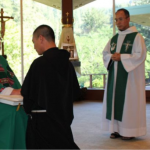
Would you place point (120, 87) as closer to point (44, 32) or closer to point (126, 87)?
point (126, 87)

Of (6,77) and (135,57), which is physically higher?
(135,57)

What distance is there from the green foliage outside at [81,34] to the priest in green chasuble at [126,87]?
430 centimetres

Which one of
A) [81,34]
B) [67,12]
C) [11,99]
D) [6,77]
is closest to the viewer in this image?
[11,99]

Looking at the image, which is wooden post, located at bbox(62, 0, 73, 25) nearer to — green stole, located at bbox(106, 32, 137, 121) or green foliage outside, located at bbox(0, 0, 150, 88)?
green foliage outside, located at bbox(0, 0, 150, 88)

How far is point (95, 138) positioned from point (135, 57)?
120 cm

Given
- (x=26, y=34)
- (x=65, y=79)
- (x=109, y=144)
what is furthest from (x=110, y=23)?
(x=65, y=79)

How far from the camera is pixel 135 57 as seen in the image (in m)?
3.78

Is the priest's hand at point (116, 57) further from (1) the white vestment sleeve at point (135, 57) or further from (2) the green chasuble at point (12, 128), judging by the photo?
(2) the green chasuble at point (12, 128)

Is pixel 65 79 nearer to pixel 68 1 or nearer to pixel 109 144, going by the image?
pixel 109 144

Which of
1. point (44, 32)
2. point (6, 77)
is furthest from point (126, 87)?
point (44, 32)

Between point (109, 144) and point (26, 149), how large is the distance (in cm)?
175

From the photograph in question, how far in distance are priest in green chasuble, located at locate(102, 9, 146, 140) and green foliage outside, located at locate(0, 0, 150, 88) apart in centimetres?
430

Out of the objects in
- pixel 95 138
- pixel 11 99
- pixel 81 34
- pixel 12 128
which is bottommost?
pixel 95 138

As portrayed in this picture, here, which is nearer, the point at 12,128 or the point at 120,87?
the point at 12,128
